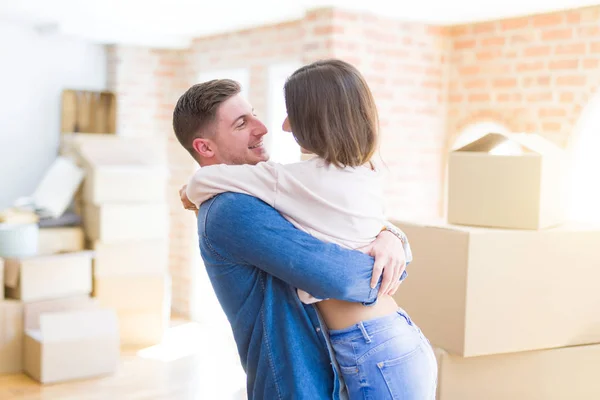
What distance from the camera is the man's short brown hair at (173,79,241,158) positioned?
1545 mm

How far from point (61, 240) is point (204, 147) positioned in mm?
3642

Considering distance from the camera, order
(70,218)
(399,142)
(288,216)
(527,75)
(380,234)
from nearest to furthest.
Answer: (288,216) → (380,234) → (527,75) → (399,142) → (70,218)

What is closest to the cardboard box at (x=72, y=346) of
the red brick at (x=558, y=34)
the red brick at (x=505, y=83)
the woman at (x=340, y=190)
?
the red brick at (x=505, y=83)

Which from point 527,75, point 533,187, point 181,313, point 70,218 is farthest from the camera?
point 181,313

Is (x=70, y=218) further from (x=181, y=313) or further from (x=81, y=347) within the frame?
(x=181, y=313)

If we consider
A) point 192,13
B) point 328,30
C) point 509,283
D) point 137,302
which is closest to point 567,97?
point 328,30

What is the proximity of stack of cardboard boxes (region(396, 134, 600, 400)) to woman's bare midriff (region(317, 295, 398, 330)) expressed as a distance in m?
0.86

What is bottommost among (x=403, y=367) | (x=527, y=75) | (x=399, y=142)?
(x=403, y=367)

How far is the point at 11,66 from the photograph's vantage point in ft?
17.1

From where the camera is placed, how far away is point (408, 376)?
56.1 inches

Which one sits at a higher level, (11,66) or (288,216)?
(11,66)

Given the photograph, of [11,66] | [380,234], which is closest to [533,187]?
[380,234]

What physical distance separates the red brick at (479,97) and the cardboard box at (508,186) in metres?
2.01

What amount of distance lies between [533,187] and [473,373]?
635mm
